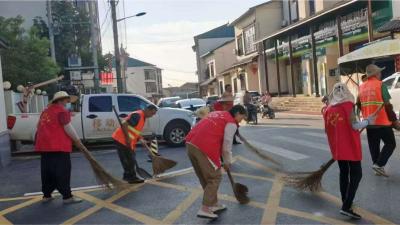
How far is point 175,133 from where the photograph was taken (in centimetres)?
1423

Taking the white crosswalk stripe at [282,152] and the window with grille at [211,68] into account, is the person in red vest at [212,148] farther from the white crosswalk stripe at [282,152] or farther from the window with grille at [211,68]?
the window with grille at [211,68]

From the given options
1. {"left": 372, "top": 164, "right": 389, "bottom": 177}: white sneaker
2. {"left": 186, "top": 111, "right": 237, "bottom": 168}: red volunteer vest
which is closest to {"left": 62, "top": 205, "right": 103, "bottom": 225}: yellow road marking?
{"left": 186, "top": 111, "right": 237, "bottom": 168}: red volunteer vest

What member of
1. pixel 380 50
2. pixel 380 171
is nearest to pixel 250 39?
pixel 380 50

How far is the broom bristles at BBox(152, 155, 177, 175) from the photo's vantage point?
8852mm

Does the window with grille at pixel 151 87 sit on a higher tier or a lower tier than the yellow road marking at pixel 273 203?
higher

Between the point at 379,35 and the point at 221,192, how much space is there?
60.3ft

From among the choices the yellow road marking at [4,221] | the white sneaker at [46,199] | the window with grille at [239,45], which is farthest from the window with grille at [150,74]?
the yellow road marking at [4,221]

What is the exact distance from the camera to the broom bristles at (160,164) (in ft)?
29.0

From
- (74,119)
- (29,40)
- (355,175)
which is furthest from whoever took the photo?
(29,40)

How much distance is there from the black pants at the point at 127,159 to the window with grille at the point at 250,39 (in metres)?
36.0

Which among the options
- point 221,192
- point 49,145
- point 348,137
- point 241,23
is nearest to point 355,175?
point 348,137

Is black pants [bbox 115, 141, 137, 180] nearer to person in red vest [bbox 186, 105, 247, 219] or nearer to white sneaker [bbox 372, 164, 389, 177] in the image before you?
person in red vest [bbox 186, 105, 247, 219]

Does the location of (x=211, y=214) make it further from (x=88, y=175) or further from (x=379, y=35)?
(x=379, y=35)

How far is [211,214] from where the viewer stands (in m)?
5.92
